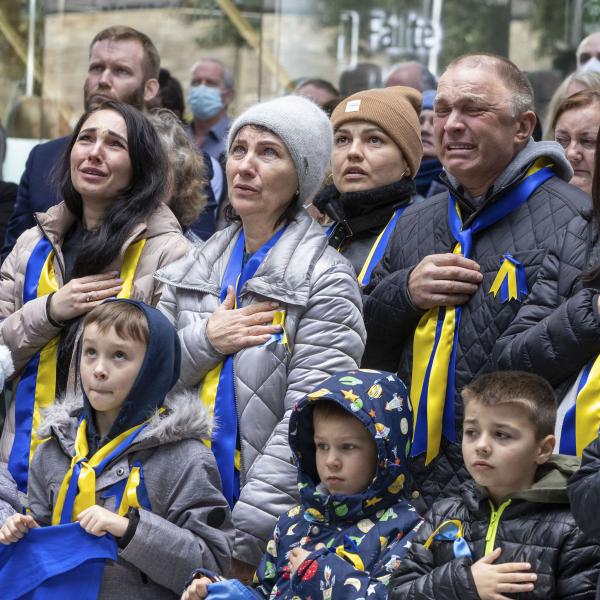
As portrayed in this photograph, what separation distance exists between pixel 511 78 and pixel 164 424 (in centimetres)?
175

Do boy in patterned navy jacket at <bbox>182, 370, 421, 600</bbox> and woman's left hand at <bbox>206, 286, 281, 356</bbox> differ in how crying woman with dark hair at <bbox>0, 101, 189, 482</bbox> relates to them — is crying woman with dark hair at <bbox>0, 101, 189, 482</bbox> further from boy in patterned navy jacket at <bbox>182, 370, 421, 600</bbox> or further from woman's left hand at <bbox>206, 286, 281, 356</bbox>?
boy in patterned navy jacket at <bbox>182, 370, 421, 600</bbox>

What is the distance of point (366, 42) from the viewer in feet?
34.0

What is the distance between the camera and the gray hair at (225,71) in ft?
31.6

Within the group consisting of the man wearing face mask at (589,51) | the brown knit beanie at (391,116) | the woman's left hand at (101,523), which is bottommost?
the woman's left hand at (101,523)

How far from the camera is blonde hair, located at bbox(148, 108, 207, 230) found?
608 cm

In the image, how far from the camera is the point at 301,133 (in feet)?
16.6

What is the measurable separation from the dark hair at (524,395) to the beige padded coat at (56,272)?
1696 millimetres

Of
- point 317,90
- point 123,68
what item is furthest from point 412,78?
point 123,68

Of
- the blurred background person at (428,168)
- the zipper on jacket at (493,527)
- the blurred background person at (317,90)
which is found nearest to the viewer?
the zipper on jacket at (493,527)

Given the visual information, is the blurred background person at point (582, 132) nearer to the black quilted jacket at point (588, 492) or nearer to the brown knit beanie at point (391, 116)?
the brown knit beanie at point (391, 116)

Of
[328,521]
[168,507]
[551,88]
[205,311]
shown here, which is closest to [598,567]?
[328,521]

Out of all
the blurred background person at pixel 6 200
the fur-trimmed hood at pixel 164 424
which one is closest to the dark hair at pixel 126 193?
the fur-trimmed hood at pixel 164 424

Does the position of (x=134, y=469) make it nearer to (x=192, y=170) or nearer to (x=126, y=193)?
(x=126, y=193)

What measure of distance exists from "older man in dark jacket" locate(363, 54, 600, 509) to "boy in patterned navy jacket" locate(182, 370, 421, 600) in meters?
0.32
